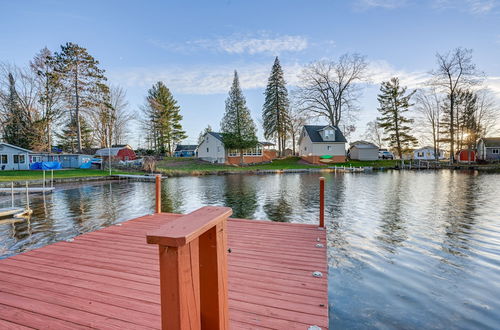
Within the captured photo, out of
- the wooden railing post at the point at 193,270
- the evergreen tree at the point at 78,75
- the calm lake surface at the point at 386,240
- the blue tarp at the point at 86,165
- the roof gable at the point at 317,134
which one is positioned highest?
the evergreen tree at the point at 78,75

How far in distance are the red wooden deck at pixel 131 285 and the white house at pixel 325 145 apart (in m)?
33.8

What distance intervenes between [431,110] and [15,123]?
56.4 meters

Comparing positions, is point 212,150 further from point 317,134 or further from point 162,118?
point 317,134

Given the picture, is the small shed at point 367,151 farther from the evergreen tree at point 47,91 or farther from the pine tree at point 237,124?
the evergreen tree at point 47,91

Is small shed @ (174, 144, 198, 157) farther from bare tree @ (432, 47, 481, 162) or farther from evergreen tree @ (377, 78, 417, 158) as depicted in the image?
bare tree @ (432, 47, 481, 162)

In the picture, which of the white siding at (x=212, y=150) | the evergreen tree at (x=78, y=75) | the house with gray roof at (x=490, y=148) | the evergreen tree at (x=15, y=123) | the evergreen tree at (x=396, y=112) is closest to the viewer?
the evergreen tree at (x=78, y=75)

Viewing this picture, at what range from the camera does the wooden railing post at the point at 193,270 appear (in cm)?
106

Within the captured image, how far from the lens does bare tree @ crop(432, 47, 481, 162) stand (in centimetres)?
3316

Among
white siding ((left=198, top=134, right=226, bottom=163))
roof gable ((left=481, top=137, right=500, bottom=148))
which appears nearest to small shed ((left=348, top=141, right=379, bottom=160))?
roof gable ((left=481, top=137, right=500, bottom=148))

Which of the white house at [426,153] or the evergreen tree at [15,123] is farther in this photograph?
the white house at [426,153]

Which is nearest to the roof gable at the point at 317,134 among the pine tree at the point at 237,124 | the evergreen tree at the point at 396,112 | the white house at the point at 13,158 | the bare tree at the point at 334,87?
the bare tree at the point at 334,87

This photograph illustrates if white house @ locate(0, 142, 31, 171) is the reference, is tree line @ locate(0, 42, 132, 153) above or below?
above

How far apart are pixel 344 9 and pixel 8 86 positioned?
33.8 m

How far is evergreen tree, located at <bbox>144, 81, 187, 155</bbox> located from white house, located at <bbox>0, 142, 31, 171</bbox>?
60.9ft
